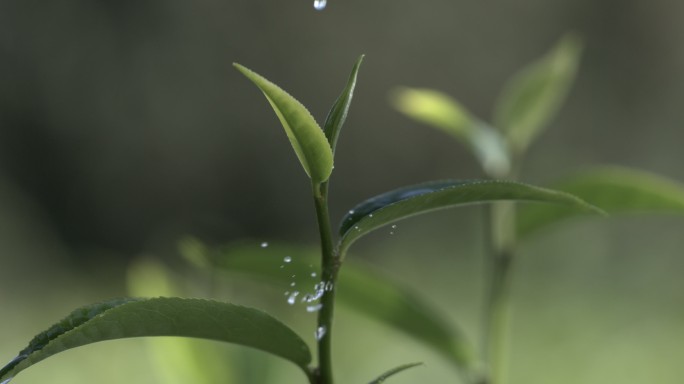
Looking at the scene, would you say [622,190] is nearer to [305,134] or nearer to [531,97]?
[531,97]

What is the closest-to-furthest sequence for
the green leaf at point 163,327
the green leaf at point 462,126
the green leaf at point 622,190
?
the green leaf at point 163,327 < the green leaf at point 622,190 < the green leaf at point 462,126

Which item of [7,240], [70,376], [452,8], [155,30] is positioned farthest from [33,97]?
[70,376]

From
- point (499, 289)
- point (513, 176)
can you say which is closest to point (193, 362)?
point (499, 289)

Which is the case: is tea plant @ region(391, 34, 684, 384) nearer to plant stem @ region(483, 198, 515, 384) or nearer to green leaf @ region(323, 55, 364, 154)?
plant stem @ region(483, 198, 515, 384)

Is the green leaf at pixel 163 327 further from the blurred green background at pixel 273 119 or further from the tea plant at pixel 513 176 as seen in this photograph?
the blurred green background at pixel 273 119

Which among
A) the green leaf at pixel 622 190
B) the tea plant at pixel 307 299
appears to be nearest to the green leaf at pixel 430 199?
the tea plant at pixel 307 299

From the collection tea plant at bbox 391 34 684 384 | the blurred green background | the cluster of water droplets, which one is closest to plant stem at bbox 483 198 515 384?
tea plant at bbox 391 34 684 384

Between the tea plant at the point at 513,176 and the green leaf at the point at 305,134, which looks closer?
the green leaf at the point at 305,134
